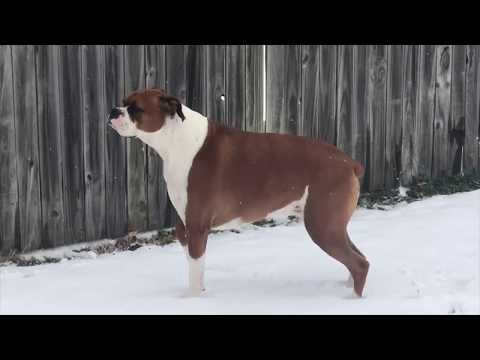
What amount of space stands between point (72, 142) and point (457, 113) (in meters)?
4.35

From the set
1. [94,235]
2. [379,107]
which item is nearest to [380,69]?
[379,107]

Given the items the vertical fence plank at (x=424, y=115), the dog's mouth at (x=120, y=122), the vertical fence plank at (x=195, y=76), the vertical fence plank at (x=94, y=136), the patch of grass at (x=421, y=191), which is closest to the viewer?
the dog's mouth at (x=120, y=122)

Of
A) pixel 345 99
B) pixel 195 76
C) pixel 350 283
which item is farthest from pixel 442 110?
pixel 350 283

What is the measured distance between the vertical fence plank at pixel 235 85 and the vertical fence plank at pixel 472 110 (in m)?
2.78

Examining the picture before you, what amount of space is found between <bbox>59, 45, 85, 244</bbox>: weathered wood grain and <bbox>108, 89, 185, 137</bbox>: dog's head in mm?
1409

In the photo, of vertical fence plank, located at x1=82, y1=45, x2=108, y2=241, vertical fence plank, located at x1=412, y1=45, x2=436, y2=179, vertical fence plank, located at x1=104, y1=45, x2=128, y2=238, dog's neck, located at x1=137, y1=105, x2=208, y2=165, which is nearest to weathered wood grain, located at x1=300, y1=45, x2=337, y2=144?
vertical fence plank, located at x1=412, y1=45, x2=436, y2=179

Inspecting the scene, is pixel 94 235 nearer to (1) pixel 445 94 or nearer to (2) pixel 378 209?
(2) pixel 378 209

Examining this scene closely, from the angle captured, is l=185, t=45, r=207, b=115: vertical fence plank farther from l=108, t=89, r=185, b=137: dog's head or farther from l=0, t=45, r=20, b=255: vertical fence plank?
l=108, t=89, r=185, b=137: dog's head

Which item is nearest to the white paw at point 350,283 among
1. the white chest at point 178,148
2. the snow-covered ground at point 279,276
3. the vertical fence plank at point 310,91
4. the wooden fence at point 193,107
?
the snow-covered ground at point 279,276

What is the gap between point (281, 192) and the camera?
4.54 metres

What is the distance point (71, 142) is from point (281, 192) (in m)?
2.14

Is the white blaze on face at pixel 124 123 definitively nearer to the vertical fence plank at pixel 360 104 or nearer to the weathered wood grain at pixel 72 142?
the weathered wood grain at pixel 72 142

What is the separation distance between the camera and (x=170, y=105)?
4461 mm

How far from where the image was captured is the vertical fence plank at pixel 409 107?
7.35 meters
